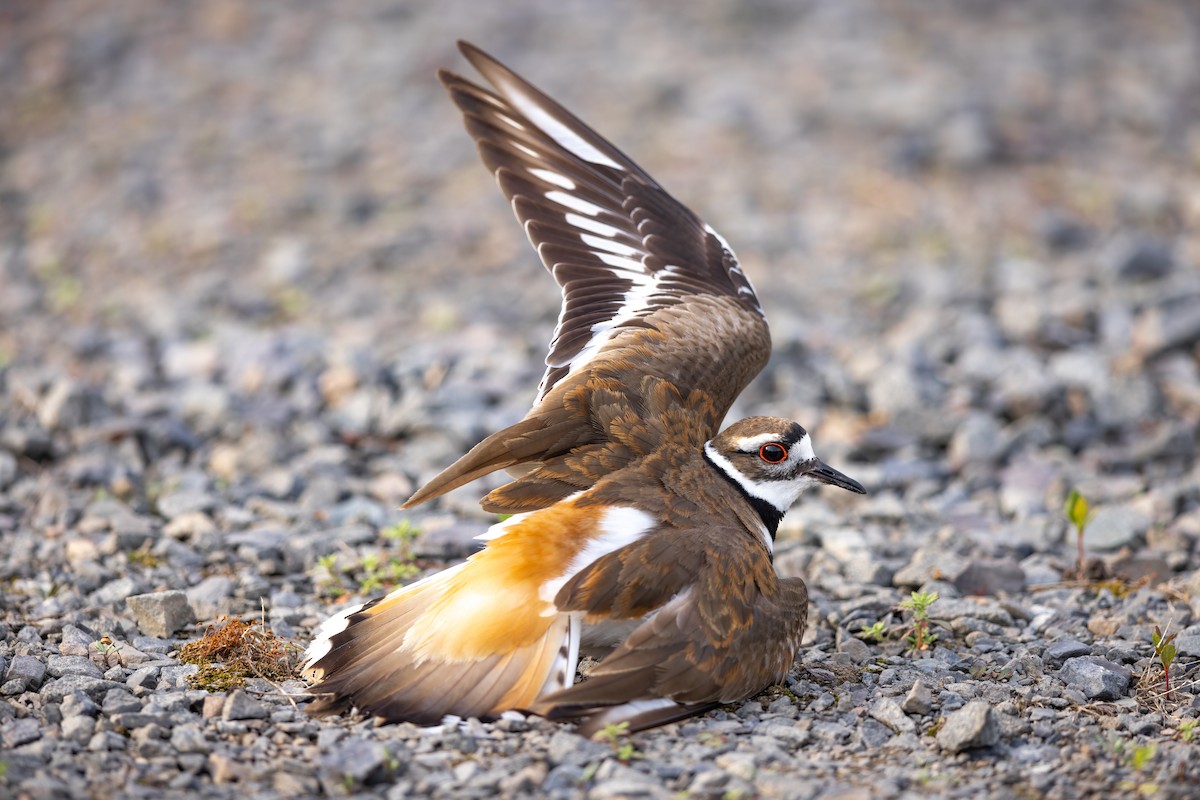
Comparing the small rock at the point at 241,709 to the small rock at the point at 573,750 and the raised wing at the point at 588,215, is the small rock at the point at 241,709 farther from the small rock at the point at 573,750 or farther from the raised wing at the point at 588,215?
the raised wing at the point at 588,215

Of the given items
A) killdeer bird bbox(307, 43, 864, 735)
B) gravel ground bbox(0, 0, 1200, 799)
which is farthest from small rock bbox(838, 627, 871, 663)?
killdeer bird bbox(307, 43, 864, 735)

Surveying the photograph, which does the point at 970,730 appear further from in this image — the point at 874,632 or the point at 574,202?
the point at 574,202

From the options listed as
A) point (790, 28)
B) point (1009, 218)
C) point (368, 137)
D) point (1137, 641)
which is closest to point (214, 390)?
point (368, 137)

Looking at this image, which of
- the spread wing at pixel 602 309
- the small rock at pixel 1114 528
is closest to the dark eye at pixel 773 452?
the spread wing at pixel 602 309

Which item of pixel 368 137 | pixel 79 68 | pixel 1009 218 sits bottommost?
pixel 1009 218

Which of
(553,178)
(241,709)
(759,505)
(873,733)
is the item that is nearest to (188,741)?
(241,709)

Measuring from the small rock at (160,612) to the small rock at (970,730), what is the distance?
112 inches

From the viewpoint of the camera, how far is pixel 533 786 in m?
3.83

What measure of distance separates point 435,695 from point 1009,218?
7293 millimetres

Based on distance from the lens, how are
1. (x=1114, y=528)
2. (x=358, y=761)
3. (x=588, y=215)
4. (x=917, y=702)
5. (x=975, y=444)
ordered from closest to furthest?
1. (x=358, y=761)
2. (x=917, y=702)
3. (x=588, y=215)
4. (x=1114, y=528)
5. (x=975, y=444)

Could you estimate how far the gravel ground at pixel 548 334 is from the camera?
4.17 meters

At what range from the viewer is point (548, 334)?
8508 millimetres

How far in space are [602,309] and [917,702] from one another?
2.17 m

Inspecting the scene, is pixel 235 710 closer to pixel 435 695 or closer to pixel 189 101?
pixel 435 695
